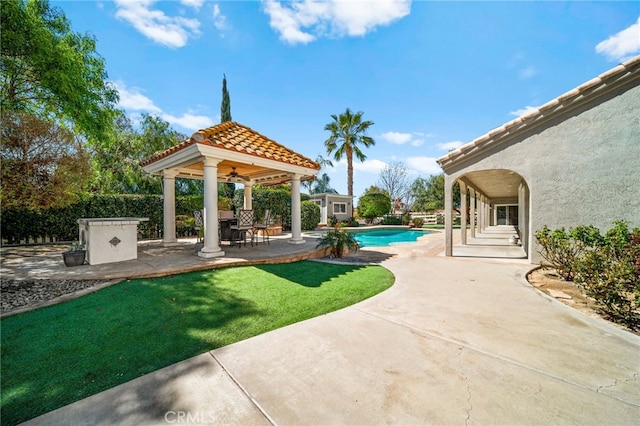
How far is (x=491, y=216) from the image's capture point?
27469mm

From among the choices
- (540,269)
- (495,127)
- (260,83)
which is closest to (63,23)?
(260,83)

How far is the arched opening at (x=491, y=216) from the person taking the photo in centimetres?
907

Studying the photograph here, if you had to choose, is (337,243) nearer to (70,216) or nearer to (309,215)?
(70,216)

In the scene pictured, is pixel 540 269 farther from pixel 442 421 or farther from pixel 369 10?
pixel 369 10

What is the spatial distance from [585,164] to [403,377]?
8057 millimetres

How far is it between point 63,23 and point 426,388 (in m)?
12.7

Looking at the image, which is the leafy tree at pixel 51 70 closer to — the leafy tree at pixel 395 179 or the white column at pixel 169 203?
the white column at pixel 169 203

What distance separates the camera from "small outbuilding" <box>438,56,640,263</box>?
6172 millimetres

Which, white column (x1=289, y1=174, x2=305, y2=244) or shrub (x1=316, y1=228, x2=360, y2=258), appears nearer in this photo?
shrub (x1=316, y1=228, x2=360, y2=258)

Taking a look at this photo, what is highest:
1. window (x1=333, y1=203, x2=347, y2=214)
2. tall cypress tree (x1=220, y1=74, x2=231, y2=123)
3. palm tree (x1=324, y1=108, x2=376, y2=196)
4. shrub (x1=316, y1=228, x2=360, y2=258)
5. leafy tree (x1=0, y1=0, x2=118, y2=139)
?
tall cypress tree (x1=220, y1=74, x2=231, y2=123)

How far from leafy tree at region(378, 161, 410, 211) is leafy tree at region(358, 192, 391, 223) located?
15.3 metres

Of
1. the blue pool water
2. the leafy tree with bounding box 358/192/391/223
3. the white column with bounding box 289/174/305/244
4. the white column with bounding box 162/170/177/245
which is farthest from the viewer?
the leafy tree with bounding box 358/192/391/223

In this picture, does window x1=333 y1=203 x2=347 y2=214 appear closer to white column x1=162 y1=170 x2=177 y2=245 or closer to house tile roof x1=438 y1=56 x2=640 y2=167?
white column x1=162 y1=170 x2=177 y2=245

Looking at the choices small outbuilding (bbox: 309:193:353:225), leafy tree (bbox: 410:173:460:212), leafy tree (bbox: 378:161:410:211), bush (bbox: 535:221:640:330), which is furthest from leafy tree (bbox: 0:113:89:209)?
leafy tree (bbox: 378:161:410:211)
